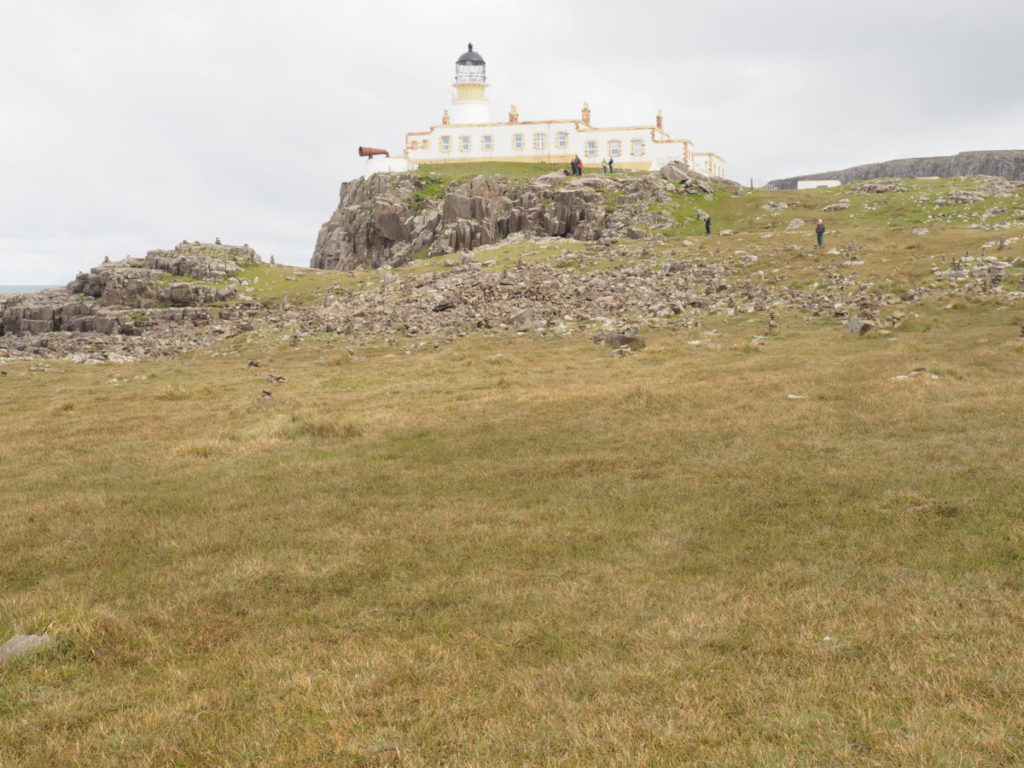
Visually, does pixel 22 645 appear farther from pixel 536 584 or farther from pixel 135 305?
pixel 135 305

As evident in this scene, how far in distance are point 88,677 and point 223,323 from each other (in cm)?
5154

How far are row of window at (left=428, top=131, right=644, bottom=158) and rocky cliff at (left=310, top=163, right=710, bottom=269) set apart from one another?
1078cm

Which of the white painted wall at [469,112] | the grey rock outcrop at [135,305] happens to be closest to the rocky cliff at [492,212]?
the white painted wall at [469,112]

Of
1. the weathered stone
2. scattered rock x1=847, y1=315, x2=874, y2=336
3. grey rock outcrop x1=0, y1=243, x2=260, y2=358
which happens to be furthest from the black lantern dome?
the weathered stone

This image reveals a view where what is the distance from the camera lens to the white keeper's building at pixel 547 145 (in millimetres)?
99875

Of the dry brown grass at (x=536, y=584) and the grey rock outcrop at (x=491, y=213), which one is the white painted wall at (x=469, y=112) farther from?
the dry brown grass at (x=536, y=584)

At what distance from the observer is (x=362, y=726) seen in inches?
271

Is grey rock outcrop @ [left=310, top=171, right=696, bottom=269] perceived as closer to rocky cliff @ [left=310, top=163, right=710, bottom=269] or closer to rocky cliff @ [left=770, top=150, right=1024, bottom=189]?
rocky cliff @ [left=310, top=163, right=710, bottom=269]

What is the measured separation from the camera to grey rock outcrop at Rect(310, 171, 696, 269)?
7781cm

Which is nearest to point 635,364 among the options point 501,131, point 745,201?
point 745,201

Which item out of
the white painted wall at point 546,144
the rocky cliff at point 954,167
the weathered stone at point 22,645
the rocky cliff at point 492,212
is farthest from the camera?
the rocky cliff at point 954,167

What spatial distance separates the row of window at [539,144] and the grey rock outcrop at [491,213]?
11.1 metres

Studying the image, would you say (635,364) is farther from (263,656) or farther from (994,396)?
(263,656)

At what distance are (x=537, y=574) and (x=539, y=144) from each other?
99299mm
